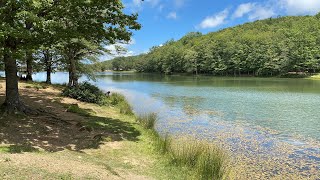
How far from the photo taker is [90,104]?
22.5 metres

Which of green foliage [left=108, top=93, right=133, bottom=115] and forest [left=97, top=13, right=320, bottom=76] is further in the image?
forest [left=97, top=13, right=320, bottom=76]

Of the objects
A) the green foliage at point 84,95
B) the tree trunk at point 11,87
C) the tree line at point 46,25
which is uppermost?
the tree line at point 46,25

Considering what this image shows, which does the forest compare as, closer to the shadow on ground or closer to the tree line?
the shadow on ground

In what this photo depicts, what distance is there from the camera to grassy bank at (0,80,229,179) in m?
7.90

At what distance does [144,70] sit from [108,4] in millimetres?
174293

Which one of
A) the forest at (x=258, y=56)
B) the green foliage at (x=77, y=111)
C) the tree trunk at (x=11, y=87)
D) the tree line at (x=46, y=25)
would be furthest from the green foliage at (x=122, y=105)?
the forest at (x=258, y=56)

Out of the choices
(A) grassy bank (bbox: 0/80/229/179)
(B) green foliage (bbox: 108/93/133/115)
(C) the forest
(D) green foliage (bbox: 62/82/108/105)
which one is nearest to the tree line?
(A) grassy bank (bbox: 0/80/229/179)

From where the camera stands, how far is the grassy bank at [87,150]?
25.9 ft

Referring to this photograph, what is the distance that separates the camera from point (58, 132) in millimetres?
13133

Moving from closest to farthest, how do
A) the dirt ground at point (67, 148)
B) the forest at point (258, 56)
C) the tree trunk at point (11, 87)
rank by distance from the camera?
the dirt ground at point (67, 148) → the tree trunk at point (11, 87) → the forest at point (258, 56)

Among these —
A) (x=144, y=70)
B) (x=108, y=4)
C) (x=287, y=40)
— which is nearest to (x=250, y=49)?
(x=287, y=40)

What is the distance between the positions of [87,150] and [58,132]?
8.13 ft

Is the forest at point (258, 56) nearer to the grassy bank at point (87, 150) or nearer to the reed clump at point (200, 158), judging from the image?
the grassy bank at point (87, 150)

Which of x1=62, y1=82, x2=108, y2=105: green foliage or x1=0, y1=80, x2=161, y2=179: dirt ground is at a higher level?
x1=62, y1=82, x2=108, y2=105: green foliage
